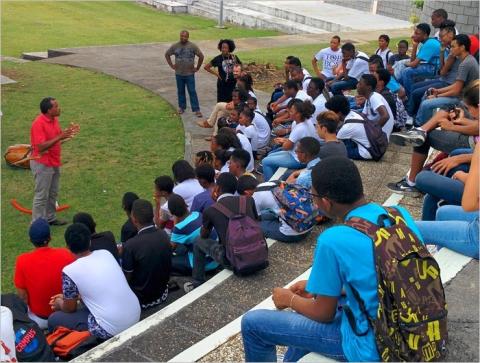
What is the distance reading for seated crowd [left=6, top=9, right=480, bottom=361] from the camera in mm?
3361

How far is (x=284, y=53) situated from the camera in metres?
20.8

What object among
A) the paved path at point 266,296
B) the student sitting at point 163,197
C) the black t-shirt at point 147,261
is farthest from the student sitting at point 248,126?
the black t-shirt at point 147,261

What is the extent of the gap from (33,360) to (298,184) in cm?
328

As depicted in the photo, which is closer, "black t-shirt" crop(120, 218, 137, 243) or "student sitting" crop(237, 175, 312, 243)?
"student sitting" crop(237, 175, 312, 243)

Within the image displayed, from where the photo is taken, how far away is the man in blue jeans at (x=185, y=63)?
13.4 meters

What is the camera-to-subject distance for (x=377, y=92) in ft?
32.6

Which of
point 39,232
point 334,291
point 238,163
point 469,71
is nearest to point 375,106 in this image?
point 469,71

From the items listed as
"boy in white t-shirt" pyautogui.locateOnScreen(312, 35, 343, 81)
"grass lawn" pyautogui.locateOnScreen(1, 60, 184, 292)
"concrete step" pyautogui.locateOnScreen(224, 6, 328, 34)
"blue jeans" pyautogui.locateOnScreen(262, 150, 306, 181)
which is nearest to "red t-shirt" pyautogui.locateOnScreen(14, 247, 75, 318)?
"grass lawn" pyautogui.locateOnScreen(1, 60, 184, 292)

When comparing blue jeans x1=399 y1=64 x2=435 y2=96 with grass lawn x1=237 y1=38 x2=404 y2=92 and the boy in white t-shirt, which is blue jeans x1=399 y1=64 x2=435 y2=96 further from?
grass lawn x1=237 y1=38 x2=404 y2=92

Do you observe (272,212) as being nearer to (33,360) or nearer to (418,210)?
(418,210)

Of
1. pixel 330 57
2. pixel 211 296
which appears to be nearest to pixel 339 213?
pixel 211 296

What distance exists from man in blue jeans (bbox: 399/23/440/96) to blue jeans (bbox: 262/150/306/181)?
376 cm

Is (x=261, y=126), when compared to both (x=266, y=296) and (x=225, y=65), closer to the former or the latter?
(x=225, y=65)

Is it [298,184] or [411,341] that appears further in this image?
[298,184]
